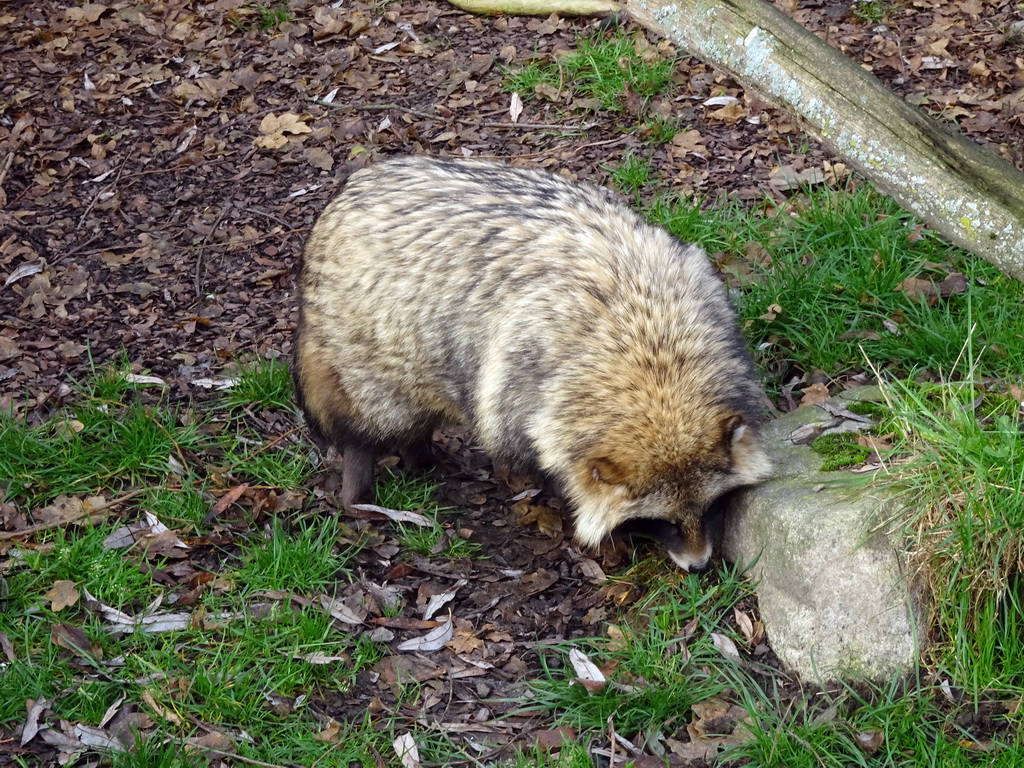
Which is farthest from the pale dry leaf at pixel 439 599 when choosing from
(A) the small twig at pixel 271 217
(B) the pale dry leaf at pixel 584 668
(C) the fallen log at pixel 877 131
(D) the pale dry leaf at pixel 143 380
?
(A) the small twig at pixel 271 217

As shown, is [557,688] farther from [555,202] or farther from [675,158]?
[675,158]

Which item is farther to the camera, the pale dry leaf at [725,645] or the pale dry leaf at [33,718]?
the pale dry leaf at [725,645]

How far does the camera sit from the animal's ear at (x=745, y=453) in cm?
391

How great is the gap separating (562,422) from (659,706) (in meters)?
1.13

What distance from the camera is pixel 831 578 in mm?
3682

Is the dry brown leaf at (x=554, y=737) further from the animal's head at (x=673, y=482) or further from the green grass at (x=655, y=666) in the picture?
the animal's head at (x=673, y=482)

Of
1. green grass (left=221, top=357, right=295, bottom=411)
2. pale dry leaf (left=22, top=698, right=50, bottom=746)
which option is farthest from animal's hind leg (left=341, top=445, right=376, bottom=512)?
pale dry leaf (left=22, top=698, right=50, bottom=746)

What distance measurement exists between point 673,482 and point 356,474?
1681mm

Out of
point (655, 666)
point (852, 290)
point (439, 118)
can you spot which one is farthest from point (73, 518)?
point (439, 118)

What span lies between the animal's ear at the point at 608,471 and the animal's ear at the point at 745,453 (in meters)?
0.43

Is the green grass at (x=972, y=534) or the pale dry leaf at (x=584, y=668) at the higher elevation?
the green grass at (x=972, y=534)

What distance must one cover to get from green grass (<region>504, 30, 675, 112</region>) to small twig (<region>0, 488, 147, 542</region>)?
13.6ft

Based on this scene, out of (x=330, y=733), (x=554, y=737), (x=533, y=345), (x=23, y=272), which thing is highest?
(x=533, y=345)

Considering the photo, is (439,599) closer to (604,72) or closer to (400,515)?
(400,515)
